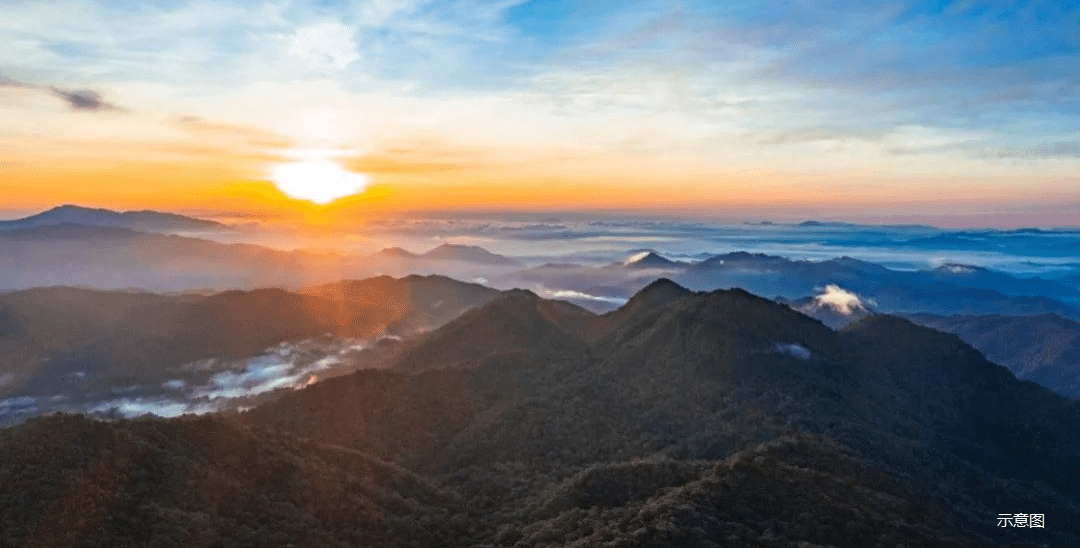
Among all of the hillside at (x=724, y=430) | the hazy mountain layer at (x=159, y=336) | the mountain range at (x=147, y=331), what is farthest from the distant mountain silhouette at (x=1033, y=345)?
the mountain range at (x=147, y=331)

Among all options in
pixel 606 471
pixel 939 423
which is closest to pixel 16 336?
pixel 606 471

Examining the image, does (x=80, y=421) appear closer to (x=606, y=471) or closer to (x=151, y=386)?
(x=606, y=471)

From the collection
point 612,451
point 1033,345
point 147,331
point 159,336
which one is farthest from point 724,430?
point 1033,345

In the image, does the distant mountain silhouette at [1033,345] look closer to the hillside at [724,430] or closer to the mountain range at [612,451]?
the hillside at [724,430]

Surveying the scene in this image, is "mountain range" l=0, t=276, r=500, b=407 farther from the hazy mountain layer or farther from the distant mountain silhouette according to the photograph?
the distant mountain silhouette

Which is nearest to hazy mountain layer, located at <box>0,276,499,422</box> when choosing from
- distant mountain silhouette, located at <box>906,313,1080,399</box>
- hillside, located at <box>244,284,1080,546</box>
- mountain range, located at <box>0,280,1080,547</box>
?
mountain range, located at <box>0,280,1080,547</box>

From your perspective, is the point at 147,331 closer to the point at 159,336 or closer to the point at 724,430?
the point at 159,336
